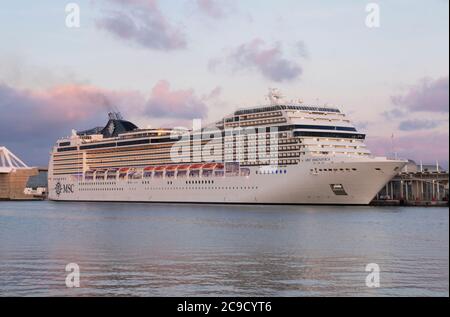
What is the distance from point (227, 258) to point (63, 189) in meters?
79.4

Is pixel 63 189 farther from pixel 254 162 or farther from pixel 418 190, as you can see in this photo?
pixel 418 190

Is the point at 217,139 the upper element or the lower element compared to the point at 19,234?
upper

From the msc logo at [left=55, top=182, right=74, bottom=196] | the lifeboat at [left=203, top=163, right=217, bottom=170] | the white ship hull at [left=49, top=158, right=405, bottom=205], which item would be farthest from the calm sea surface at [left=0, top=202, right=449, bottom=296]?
the msc logo at [left=55, top=182, right=74, bottom=196]

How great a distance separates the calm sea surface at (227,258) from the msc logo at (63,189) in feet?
181

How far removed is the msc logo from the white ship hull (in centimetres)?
2221

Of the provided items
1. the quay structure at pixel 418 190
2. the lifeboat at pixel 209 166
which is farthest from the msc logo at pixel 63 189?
the quay structure at pixel 418 190

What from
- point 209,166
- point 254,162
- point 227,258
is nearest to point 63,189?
point 209,166

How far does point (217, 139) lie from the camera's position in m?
75.3

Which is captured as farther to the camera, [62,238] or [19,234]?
[19,234]
